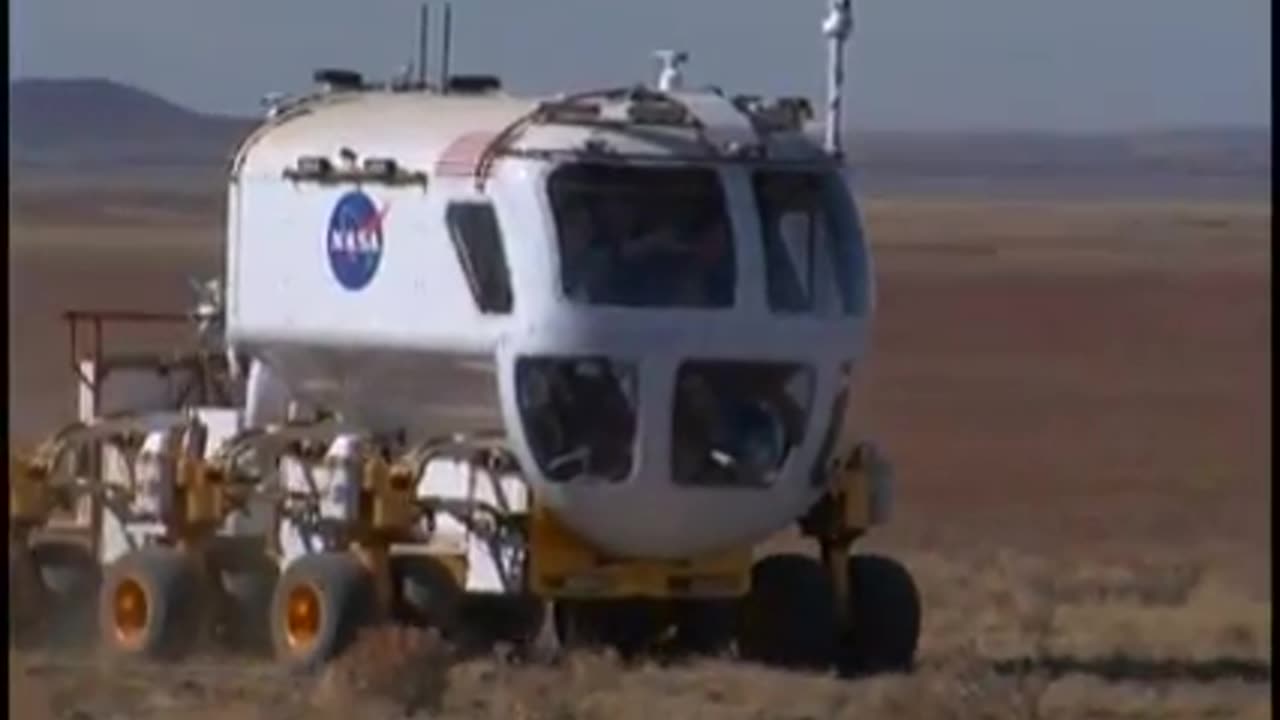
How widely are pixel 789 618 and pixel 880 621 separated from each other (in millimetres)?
516

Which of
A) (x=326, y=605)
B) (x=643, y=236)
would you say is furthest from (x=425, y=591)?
(x=643, y=236)

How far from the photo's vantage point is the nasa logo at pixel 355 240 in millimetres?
23781

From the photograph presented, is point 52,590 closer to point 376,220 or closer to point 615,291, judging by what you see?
point 376,220

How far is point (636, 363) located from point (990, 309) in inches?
1832

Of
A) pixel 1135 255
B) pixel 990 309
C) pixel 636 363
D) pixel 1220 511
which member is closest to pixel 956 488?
pixel 1220 511

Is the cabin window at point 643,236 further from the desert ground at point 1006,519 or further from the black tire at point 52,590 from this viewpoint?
the black tire at point 52,590

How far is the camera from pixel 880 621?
79.7 ft

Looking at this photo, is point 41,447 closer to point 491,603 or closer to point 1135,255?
point 491,603

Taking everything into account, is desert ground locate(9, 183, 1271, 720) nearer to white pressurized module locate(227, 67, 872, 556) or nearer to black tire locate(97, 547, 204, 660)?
black tire locate(97, 547, 204, 660)

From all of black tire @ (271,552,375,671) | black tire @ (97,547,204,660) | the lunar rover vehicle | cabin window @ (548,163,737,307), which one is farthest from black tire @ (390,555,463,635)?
cabin window @ (548,163,737,307)

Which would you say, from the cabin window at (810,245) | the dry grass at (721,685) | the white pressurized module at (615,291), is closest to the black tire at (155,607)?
the dry grass at (721,685)

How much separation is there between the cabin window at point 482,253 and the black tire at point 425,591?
1393mm

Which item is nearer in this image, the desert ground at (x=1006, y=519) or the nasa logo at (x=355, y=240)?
the desert ground at (x=1006, y=519)

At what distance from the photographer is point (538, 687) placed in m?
22.2
